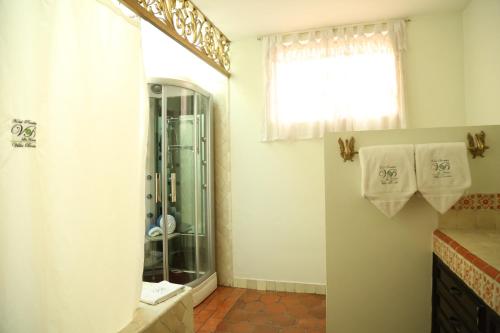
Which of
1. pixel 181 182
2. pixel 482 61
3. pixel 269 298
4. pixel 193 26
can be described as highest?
pixel 193 26

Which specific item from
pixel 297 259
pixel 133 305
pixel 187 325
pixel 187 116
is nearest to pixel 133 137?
pixel 133 305

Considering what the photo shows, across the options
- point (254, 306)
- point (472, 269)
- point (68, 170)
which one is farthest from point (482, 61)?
→ point (68, 170)

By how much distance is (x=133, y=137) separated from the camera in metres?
1.32

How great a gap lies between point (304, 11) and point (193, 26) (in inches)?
38.0

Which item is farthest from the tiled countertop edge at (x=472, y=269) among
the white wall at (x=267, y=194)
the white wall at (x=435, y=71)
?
the white wall at (x=435, y=71)

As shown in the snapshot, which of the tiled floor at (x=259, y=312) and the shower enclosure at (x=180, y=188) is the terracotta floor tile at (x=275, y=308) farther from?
the shower enclosure at (x=180, y=188)

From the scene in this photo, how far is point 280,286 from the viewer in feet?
9.41

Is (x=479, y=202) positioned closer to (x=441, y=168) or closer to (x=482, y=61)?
(x=441, y=168)

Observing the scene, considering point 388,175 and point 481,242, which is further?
point 388,175

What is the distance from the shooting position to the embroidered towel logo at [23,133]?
899mm

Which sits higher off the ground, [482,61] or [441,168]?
[482,61]

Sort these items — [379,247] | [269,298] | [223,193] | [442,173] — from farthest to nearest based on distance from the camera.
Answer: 1. [223,193]
2. [269,298]
3. [379,247]
4. [442,173]

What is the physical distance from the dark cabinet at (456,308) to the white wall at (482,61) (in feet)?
4.48

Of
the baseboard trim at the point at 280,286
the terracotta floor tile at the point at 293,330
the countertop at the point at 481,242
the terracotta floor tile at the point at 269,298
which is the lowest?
the terracotta floor tile at the point at 269,298
